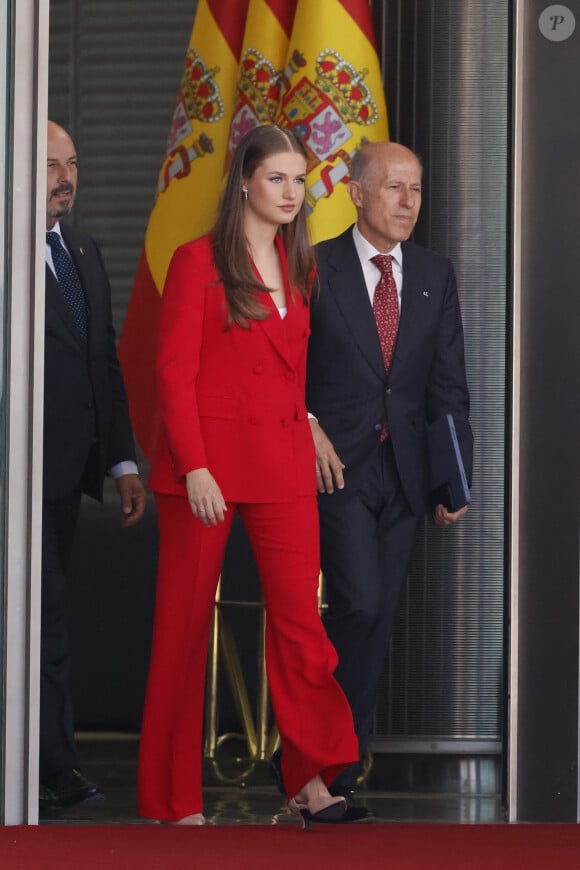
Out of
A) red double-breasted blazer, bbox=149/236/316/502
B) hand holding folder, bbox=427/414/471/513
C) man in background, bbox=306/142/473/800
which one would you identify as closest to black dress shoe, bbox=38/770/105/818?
man in background, bbox=306/142/473/800

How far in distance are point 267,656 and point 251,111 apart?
1573 mm

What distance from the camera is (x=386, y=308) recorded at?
3.79 m

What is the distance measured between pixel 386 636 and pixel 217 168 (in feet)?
4.55

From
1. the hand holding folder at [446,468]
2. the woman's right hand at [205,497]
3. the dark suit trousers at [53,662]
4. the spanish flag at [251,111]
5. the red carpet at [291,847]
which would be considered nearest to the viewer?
the red carpet at [291,847]

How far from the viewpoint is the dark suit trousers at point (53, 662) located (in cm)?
379

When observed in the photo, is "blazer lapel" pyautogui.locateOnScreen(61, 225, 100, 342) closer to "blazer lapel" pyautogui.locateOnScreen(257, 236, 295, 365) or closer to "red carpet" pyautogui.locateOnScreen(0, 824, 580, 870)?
"blazer lapel" pyautogui.locateOnScreen(257, 236, 295, 365)

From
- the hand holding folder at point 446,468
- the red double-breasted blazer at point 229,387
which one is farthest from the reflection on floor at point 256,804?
the red double-breasted blazer at point 229,387

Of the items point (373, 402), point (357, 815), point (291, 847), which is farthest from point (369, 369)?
point (291, 847)

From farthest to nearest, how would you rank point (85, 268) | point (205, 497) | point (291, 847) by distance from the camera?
point (85, 268) → point (205, 497) → point (291, 847)

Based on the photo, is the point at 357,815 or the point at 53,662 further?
the point at 53,662

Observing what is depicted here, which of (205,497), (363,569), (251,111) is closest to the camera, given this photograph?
(205,497)

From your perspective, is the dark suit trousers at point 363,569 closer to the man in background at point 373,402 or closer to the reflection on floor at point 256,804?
the man in background at point 373,402

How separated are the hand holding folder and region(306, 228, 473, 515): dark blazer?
0.04m

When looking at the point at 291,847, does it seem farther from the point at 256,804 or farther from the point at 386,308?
the point at 386,308
